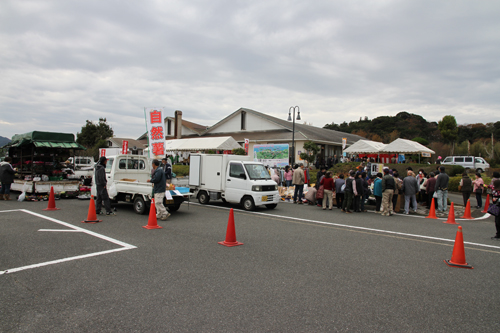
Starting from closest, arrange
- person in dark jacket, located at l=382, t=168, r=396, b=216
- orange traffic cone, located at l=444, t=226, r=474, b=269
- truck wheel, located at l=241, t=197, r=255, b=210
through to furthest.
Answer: orange traffic cone, located at l=444, t=226, r=474, b=269, person in dark jacket, located at l=382, t=168, r=396, b=216, truck wheel, located at l=241, t=197, r=255, b=210

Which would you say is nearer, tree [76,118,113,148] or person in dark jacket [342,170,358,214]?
person in dark jacket [342,170,358,214]

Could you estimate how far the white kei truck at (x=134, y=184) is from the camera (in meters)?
11.0

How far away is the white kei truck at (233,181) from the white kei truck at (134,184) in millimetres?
1888

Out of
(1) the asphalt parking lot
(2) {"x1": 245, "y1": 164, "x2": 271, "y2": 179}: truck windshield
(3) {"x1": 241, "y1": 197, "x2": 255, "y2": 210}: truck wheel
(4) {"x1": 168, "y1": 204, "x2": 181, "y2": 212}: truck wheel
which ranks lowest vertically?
(1) the asphalt parking lot

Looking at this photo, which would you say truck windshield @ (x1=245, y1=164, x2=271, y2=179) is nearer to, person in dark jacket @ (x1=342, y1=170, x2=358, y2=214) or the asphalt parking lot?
person in dark jacket @ (x1=342, y1=170, x2=358, y2=214)

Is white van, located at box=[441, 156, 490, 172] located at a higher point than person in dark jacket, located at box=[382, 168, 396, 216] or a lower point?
higher

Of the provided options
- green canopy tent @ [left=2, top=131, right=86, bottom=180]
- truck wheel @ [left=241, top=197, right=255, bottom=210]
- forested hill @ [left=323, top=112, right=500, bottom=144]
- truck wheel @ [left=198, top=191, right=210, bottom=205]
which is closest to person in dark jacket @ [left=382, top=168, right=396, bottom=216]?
truck wheel @ [left=241, top=197, right=255, bottom=210]

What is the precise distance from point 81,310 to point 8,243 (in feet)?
14.2

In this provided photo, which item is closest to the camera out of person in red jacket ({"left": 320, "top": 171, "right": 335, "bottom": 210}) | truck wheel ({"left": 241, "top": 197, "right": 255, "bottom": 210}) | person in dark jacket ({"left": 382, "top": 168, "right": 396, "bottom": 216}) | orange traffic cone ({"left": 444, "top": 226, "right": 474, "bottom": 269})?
orange traffic cone ({"left": 444, "top": 226, "right": 474, "bottom": 269})

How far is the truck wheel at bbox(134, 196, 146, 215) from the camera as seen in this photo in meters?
11.1

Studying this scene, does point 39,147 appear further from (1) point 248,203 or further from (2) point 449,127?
(2) point 449,127

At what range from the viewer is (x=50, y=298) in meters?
4.29

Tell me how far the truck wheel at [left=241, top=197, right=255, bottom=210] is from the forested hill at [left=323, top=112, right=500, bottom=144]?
164 ft

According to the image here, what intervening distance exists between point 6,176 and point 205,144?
20.4 meters
